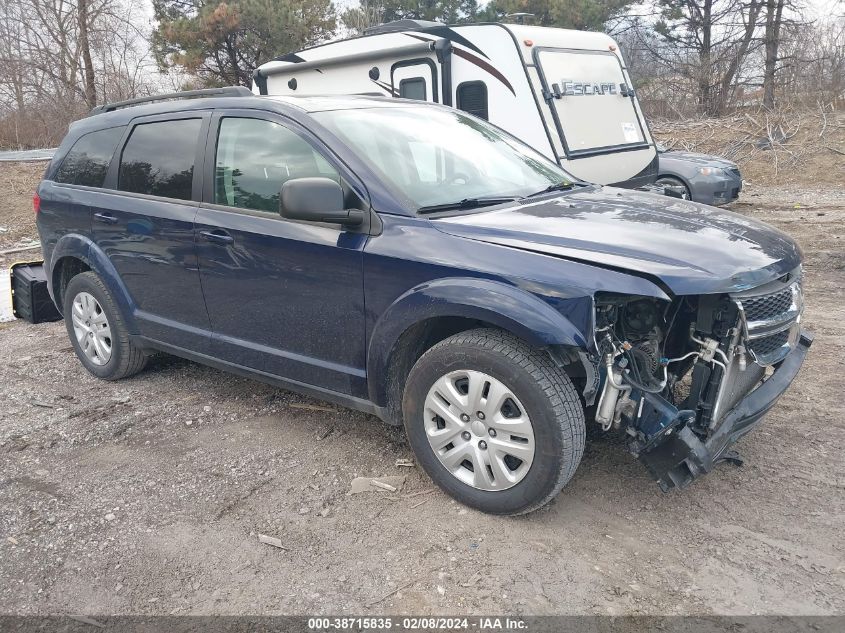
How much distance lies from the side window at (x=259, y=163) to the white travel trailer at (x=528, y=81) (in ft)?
15.5

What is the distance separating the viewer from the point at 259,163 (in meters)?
3.83

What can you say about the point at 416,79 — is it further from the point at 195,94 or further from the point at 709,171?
the point at 195,94

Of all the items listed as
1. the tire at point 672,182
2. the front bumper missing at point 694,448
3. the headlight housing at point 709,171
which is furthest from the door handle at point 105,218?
the headlight housing at point 709,171

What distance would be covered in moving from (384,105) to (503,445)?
7.07ft

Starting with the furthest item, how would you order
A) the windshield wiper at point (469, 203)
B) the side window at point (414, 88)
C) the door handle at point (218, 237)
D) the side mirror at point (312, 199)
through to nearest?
1. the side window at point (414, 88)
2. the door handle at point (218, 237)
3. the windshield wiper at point (469, 203)
4. the side mirror at point (312, 199)

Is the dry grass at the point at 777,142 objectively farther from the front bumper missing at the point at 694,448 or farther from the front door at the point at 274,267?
the front door at the point at 274,267

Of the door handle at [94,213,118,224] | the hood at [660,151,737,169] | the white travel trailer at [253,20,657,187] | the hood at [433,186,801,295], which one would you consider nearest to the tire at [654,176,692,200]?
the hood at [660,151,737,169]

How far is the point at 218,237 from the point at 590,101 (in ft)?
19.9

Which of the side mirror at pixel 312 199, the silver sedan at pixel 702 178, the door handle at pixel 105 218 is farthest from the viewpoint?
the silver sedan at pixel 702 178

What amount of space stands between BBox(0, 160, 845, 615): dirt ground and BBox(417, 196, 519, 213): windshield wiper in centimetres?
129

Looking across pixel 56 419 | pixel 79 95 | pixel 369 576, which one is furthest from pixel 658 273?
pixel 79 95

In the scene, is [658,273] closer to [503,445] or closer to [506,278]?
[506,278]

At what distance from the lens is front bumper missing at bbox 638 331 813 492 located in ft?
9.37

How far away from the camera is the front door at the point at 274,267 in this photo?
3.47 meters
